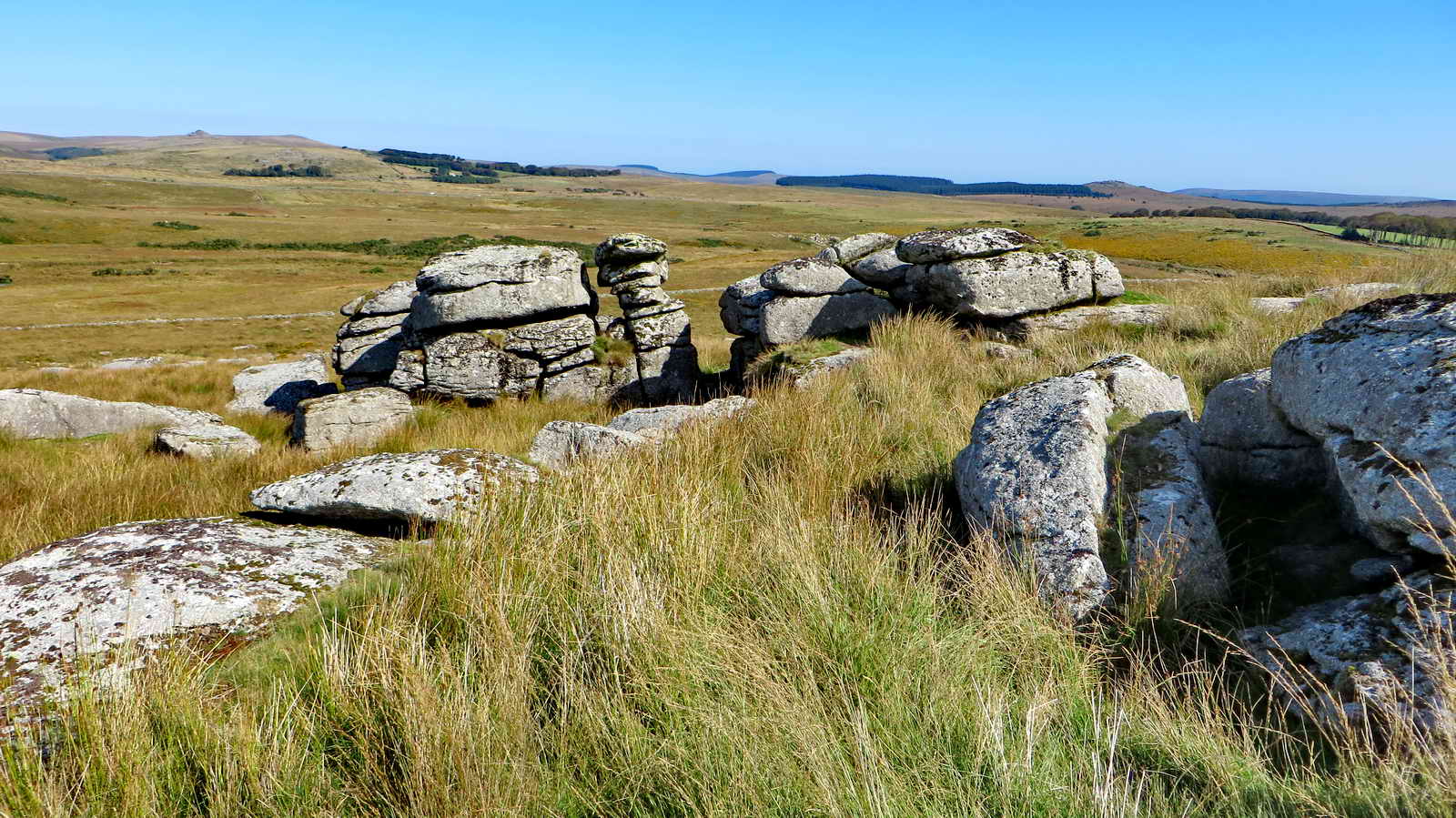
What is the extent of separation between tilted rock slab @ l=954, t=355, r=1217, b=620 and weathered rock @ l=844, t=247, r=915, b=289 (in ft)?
31.0

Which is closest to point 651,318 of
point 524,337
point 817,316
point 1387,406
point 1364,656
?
→ point 524,337

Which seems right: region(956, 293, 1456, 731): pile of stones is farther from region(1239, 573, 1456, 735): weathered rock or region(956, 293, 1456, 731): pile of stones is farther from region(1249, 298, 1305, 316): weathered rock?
region(1249, 298, 1305, 316): weathered rock

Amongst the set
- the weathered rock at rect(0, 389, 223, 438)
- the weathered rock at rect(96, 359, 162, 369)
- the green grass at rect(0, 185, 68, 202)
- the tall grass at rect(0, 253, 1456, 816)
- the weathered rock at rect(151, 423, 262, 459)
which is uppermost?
the green grass at rect(0, 185, 68, 202)

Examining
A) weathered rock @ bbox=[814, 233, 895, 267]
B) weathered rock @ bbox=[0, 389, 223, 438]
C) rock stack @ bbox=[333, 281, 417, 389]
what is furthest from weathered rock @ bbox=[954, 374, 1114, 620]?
rock stack @ bbox=[333, 281, 417, 389]

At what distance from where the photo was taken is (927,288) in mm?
14180

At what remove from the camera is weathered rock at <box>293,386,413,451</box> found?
12.5 m

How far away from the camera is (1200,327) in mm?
10492

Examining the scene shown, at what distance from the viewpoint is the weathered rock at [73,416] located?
1262 cm

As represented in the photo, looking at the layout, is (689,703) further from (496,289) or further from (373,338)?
(373,338)

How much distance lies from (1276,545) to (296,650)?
513cm

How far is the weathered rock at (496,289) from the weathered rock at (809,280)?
4112 mm

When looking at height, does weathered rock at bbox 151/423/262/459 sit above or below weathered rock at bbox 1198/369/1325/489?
below

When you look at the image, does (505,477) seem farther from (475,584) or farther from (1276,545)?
(1276,545)

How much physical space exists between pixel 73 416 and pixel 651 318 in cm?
1032
